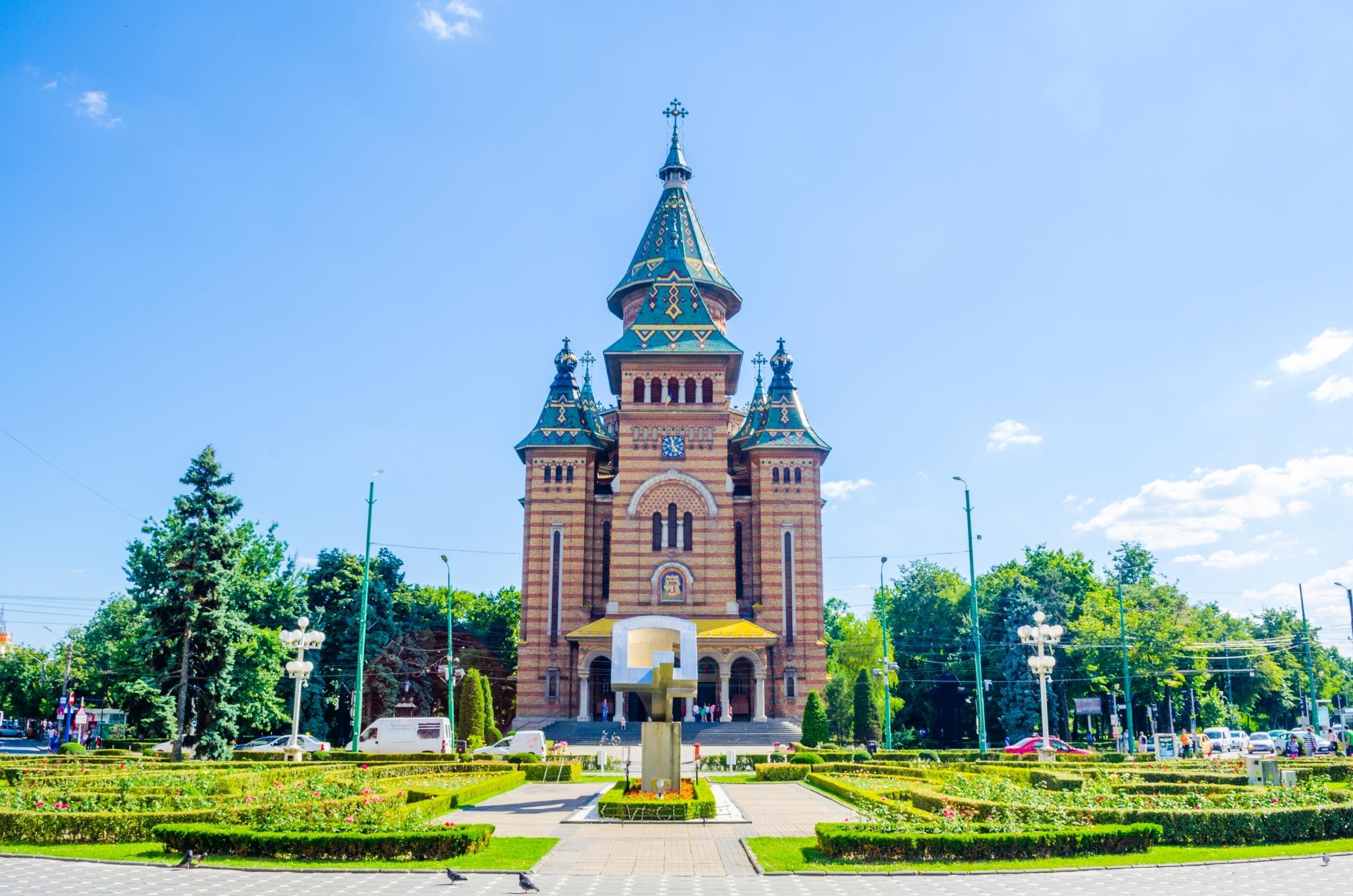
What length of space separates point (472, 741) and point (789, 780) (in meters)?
16.8

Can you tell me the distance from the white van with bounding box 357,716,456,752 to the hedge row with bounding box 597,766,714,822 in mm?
22950

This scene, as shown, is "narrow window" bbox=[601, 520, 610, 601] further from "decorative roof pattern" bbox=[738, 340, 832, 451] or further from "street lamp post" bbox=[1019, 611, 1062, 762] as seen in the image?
"street lamp post" bbox=[1019, 611, 1062, 762]

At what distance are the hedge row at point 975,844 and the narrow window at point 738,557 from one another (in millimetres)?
36904

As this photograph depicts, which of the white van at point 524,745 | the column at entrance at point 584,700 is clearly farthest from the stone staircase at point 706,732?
the white van at point 524,745

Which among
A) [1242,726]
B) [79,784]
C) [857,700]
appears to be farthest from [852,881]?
[1242,726]

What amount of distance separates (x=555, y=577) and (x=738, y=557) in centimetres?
923

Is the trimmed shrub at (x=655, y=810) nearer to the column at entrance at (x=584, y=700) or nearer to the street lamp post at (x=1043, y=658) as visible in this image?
the street lamp post at (x=1043, y=658)

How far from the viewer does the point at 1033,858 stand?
15.1 m

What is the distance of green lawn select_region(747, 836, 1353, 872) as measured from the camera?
14.6m

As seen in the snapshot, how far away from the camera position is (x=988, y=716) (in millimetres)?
62844

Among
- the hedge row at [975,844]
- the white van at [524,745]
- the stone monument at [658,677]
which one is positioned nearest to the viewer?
the hedge row at [975,844]

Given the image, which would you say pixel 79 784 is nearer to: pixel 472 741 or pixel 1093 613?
pixel 472 741

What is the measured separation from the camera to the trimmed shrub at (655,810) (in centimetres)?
1905

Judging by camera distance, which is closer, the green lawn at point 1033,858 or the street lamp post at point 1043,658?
the green lawn at point 1033,858
